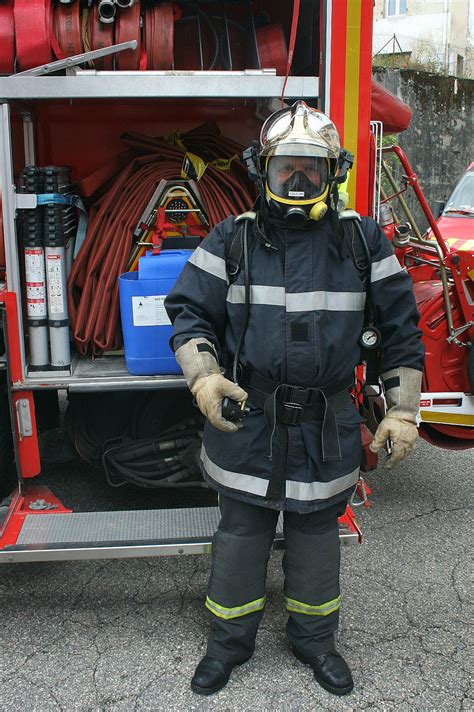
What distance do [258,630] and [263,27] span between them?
2.75m

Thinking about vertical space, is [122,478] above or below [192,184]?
below

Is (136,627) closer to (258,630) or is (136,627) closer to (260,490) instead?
(258,630)

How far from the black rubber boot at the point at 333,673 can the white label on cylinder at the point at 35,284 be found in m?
1.81

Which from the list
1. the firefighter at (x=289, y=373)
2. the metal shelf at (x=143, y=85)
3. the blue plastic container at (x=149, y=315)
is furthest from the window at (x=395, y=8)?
the firefighter at (x=289, y=373)

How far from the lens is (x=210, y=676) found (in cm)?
264

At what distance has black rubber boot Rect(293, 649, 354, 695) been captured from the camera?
8.66ft

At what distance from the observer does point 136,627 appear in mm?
3031

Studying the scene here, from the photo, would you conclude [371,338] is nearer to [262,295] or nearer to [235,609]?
[262,295]

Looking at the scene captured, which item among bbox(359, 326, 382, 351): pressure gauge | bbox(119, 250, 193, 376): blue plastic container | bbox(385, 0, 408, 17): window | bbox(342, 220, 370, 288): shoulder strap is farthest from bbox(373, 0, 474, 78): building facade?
bbox(359, 326, 382, 351): pressure gauge

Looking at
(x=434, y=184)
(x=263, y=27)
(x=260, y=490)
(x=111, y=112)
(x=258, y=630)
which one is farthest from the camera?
(x=434, y=184)

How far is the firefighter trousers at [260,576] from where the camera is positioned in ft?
8.71

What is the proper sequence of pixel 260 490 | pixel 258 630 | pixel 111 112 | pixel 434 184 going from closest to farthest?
pixel 260 490 → pixel 258 630 → pixel 111 112 → pixel 434 184

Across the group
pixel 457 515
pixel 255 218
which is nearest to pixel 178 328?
pixel 255 218

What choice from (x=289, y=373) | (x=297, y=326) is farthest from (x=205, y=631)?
(x=297, y=326)
